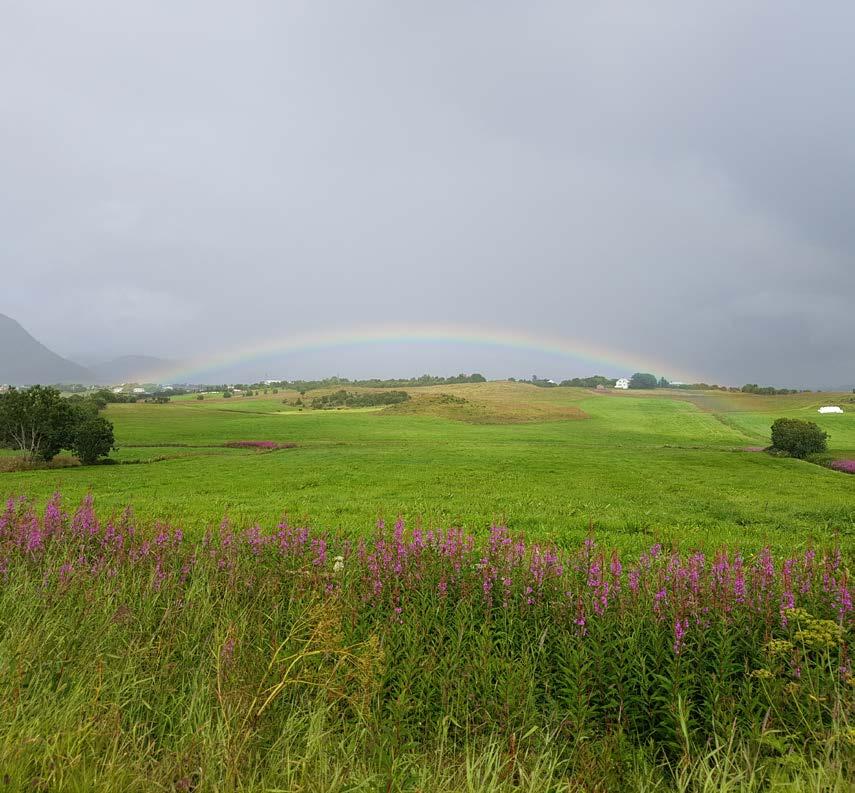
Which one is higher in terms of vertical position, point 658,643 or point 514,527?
point 658,643

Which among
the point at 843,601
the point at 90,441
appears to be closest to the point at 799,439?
the point at 843,601

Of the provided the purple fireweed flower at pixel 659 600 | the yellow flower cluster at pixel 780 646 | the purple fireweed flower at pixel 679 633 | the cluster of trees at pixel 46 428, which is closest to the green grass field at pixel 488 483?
the cluster of trees at pixel 46 428

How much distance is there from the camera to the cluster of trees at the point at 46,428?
131ft

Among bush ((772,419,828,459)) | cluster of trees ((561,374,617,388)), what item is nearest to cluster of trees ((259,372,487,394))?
cluster of trees ((561,374,617,388))

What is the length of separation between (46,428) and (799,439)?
7085 centimetres

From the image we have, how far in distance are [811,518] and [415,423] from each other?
73.1m

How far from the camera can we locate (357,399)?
427 feet

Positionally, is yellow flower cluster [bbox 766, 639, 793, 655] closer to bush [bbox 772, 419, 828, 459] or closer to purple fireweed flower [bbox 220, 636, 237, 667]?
purple fireweed flower [bbox 220, 636, 237, 667]

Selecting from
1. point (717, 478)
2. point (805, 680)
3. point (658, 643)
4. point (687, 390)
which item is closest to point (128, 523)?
point (658, 643)

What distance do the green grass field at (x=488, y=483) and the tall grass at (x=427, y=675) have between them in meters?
3.64

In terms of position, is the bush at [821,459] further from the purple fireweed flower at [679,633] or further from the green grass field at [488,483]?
the purple fireweed flower at [679,633]

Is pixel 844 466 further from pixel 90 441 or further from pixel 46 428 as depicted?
pixel 46 428

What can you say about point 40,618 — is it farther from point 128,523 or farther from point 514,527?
point 514,527

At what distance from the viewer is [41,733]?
302 centimetres
